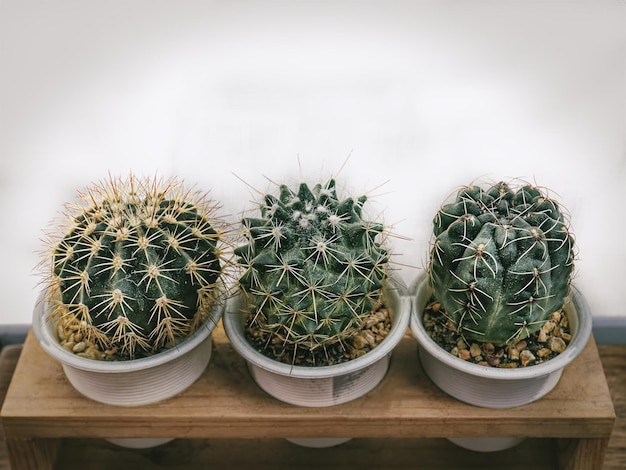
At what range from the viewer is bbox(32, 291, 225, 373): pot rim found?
1.08 metres

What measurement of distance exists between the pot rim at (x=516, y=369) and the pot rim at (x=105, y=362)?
1.05 ft

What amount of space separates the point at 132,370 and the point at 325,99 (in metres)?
0.56

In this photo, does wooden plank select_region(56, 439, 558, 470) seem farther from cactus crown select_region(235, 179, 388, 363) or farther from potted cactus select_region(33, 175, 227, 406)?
cactus crown select_region(235, 179, 388, 363)

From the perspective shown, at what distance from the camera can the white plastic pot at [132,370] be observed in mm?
1087

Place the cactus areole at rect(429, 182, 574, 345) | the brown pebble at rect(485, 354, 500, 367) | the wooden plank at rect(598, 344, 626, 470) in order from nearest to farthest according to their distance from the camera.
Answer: the cactus areole at rect(429, 182, 574, 345), the brown pebble at rect(485, 354, 500, 367), the wooden plank at rect(598, 344, 626, 470)

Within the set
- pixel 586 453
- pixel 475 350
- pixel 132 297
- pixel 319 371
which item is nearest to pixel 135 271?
pixel 132 297

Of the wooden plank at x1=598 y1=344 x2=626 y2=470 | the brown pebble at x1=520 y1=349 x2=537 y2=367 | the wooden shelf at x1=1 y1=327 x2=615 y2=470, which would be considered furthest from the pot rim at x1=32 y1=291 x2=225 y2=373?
the wooden plank at x1=598 y1=344 x2=626 y2=470

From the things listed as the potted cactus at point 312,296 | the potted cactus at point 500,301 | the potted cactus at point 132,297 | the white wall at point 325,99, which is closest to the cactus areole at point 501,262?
the potted cactus at point 500,301

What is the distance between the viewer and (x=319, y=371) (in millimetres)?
1074

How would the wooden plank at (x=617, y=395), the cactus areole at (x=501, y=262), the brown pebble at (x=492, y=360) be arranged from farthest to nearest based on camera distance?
the wooden plank at (x=617, y=395) → the brown pebble at (x=492, y=360) → the cactus areole at (x=501, y=262)

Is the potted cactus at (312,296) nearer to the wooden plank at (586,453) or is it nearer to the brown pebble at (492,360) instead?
the brown pebble at (492,360)

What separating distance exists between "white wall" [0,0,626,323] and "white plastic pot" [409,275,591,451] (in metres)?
0.23

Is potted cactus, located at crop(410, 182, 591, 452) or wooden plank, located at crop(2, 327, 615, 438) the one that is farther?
wooden plank, located at crop(2, 327, 615, 438)

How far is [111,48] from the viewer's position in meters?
1.22
